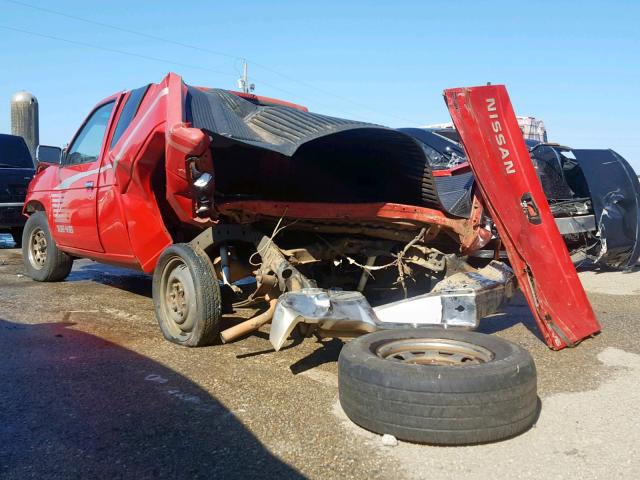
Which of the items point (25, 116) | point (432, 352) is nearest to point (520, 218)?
point (432, 352)

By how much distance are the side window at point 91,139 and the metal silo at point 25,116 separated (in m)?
8.20

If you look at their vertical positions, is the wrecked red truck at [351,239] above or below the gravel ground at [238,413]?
above

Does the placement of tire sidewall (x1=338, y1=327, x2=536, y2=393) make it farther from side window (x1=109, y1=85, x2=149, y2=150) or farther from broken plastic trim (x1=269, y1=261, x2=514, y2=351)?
side window (x1=109, y1=85, x2=149, y2=150)

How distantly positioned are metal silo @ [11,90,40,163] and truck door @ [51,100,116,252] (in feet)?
26.3

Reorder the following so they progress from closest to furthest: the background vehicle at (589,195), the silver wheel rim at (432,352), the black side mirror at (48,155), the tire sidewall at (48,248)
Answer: the silver wheel rim at (432,352)
the black side mirror at (48,155)
the tire sidewall at (48,248)
the background vehicle at (589,195)

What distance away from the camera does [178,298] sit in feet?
15.4

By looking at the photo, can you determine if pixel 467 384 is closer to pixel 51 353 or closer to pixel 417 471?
pixel 417 471

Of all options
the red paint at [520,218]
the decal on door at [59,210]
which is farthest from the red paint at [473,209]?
the decal on door at [59,210]

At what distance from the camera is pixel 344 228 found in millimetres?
4840

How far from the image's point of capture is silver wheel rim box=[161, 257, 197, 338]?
447cm

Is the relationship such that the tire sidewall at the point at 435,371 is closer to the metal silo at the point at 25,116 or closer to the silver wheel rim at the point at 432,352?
the silver wheel rim at the point at 432,352

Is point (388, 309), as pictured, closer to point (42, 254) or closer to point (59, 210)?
point (59, 210)

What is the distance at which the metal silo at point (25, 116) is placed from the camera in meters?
13.9

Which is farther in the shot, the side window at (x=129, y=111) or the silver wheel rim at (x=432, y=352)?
the side window at (x=129, y=111)
